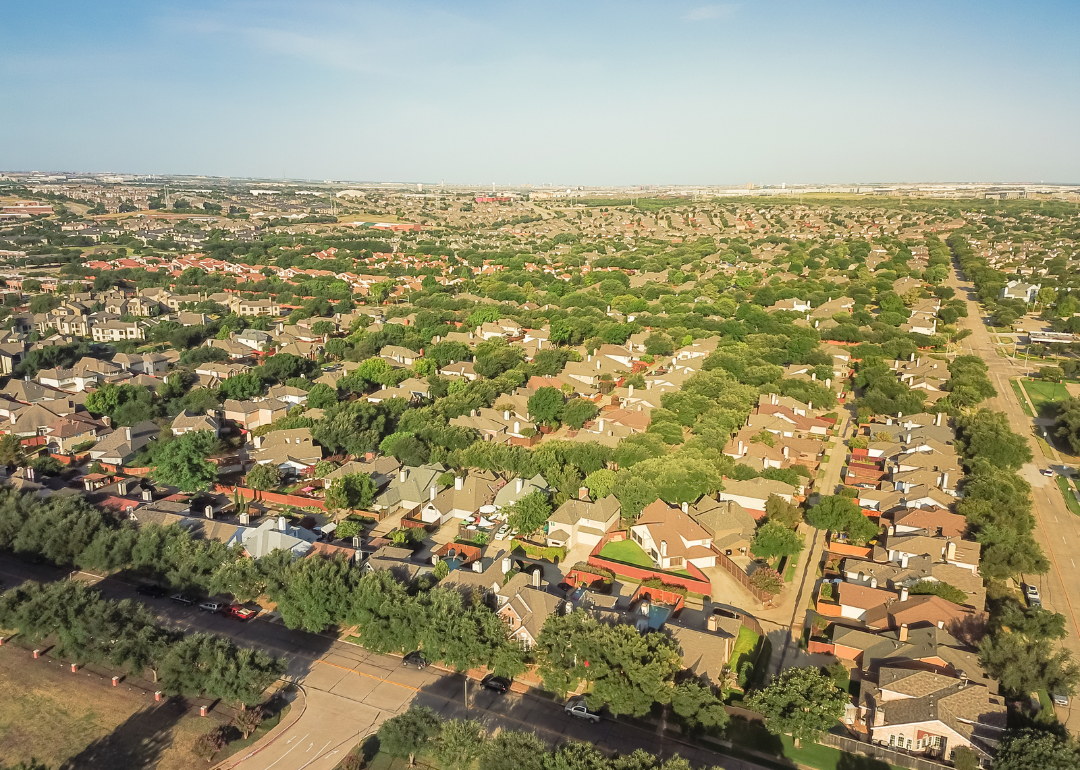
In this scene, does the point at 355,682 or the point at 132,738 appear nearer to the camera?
the point at 132,738

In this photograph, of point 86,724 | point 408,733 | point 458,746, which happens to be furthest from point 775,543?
point 86,724

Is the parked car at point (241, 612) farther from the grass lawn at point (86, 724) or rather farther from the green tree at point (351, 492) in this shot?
the green tree at point (351, 492)

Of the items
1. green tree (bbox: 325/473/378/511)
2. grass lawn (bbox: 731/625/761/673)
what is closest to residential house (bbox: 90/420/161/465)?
green tree (bbox: 325/473/378/511)

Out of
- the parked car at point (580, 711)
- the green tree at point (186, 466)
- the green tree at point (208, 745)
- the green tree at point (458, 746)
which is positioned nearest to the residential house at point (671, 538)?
the parked car at point (580, 711)

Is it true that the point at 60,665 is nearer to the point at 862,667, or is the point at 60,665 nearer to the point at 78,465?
the point at 78,465

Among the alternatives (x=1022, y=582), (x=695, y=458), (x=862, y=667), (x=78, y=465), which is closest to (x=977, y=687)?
(x=862, y=667)

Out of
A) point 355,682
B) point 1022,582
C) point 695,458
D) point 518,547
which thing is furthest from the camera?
point 695,458
